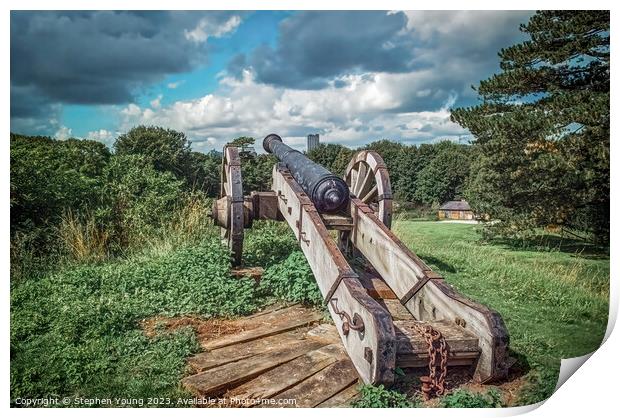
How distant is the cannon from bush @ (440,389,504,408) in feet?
0.26

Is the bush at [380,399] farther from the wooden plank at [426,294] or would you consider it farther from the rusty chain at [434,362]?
the wooden plank at [426,294]

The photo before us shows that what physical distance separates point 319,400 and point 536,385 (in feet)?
4.92

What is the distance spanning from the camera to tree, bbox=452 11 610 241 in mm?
4094

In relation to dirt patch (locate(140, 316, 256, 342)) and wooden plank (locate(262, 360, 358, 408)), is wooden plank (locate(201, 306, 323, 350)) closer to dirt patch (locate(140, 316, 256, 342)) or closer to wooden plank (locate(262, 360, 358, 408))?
dirt patch (locate(140, 316, 256, 342))

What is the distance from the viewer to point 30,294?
461cm

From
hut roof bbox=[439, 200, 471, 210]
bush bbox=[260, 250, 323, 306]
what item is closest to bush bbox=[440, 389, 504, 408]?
bush bbox=[260, 250, 323, 306]

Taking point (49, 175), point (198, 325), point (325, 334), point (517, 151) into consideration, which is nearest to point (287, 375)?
point (325, 334)

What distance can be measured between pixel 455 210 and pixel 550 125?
1.77 meters

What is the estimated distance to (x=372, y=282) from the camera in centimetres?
548

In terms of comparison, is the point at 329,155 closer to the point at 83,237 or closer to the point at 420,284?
the point at 420,284

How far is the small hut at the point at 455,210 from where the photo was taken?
559 centimetres
